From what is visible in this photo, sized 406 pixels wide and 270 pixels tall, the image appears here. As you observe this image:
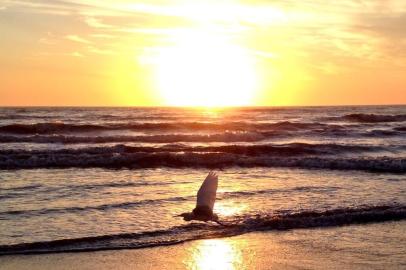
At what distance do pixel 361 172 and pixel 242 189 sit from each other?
5.18 m

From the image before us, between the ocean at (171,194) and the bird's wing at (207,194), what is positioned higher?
the bird's wing at (207,194)

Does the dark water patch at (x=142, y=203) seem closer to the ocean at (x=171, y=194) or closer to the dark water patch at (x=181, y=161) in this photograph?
the ocean at (x=171, y=194)

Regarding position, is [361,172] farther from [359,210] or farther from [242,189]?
[359,210]

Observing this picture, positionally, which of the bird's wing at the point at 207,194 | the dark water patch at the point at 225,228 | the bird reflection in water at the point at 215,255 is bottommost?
the bird reflection in water at the point at 215,255

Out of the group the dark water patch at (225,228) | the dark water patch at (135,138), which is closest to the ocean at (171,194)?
the dark water patch at (225,228)

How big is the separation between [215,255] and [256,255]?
1.74 feet

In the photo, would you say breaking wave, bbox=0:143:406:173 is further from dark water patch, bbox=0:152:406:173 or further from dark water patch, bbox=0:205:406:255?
dark water patch, bbox=0:205:406:255

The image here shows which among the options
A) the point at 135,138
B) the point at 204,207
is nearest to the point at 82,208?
the point at 204,207

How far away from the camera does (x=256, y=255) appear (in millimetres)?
6859

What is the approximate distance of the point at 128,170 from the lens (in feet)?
52.4

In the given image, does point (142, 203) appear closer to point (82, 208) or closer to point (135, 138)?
point (82, 208)

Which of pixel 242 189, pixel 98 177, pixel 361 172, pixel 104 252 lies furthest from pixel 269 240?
pixel 361 172

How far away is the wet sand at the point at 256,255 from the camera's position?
645 cm

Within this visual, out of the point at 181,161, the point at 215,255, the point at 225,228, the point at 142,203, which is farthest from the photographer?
the point at 181,161
